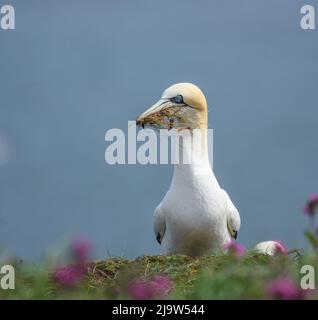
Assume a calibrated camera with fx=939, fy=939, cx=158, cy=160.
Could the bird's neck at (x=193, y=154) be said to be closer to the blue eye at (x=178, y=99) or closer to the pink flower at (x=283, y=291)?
the blue eye at (x=178, y=99)

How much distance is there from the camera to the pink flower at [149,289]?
5.33 m

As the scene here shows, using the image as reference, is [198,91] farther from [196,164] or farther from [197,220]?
[197,220]

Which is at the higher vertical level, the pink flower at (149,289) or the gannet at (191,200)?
the gannet at (191,200)

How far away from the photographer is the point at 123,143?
918cm

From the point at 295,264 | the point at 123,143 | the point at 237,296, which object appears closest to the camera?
the point at 237,296

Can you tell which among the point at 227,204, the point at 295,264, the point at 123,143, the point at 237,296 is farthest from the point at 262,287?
the point at 227,204

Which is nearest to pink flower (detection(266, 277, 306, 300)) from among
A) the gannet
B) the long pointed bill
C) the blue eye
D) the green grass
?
the green grass

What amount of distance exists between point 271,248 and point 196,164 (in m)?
1.33

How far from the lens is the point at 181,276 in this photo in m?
8.45

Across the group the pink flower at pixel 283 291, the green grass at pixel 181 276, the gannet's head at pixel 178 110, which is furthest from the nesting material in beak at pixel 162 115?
the pink flower at pixel 283 291

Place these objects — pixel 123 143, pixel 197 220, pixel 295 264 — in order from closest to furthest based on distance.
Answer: pixel 295 264 < pixel 123 143 < pixel 197 220

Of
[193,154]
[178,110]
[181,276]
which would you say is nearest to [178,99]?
[178,110]

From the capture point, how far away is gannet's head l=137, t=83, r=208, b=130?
10102 millimetres

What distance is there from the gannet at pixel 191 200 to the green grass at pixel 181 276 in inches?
32.6
